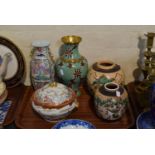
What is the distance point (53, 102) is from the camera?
0.87 m

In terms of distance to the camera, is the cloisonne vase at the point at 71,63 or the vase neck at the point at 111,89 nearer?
the vase neck at the point at 111,89

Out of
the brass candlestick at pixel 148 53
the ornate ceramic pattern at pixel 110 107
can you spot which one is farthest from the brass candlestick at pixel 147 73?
the ornate ceramic pattern at pixel 110 107

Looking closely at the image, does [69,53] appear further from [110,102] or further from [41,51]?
[110,102]

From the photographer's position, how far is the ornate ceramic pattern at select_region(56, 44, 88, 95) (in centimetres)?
97

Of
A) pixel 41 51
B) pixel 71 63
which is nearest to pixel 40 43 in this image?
pixel 41 51

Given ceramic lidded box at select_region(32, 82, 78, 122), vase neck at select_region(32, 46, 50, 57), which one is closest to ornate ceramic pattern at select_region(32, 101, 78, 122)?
ceramic lidded box at select_region(32, 82, 78, 122)

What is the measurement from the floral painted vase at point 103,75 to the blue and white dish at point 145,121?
146mm

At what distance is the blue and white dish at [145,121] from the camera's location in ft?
2.81

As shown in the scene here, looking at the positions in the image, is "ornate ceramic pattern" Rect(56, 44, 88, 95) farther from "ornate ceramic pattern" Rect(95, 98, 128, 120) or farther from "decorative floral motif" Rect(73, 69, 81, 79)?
"ornate ceramic pattern" Rect(95, 98, 128, 120)

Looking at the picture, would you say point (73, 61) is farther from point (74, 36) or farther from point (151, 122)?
point (151, 122)

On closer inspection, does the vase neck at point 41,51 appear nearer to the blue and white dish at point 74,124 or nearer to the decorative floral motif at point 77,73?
the decorative floral motif at point 77,73

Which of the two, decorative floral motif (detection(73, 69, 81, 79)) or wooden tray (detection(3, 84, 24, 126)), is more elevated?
decorative floral motif (detection(73, 69, 81, 79))

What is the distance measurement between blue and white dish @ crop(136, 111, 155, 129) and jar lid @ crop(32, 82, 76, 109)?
231 mm

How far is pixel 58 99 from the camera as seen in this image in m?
0.87
